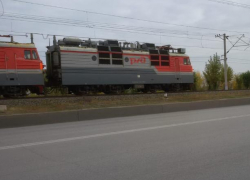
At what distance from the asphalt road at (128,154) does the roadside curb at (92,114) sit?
61.6 inches

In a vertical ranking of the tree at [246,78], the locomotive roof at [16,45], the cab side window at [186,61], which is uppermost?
the locomotive roof at [16,45]

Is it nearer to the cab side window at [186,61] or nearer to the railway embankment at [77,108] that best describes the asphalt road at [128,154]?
the railway embankment at [77,108]

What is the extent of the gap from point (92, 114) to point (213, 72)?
1467 inches

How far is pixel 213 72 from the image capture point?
149 feet

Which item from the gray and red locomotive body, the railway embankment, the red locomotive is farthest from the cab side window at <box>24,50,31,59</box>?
the railway embankment

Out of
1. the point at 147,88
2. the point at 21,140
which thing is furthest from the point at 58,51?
the point at 21,140

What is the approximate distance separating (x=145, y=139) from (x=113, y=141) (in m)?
0.79

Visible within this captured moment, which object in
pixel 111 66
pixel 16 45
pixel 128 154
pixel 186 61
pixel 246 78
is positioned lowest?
pixel 128 154

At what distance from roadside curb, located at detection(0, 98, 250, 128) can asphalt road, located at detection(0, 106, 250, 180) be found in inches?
61.6

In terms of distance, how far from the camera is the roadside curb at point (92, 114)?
9881mm

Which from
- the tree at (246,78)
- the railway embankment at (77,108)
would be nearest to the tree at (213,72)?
the tree at (246,78)

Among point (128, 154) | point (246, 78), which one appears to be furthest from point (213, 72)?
point (128, 154)

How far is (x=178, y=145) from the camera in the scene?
20.5 feet

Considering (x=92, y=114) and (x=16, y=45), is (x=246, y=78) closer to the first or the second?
(x=16, y=45)
